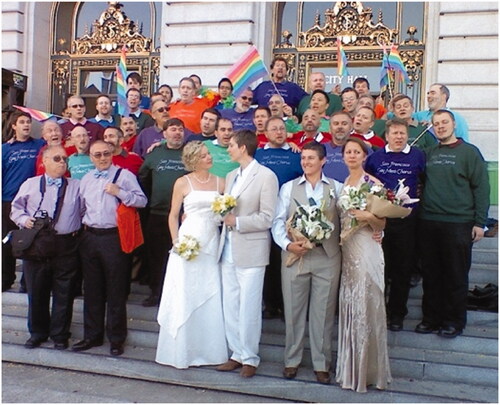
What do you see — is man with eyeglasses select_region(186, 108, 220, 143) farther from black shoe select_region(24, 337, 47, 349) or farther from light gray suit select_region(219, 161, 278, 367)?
black shoe select_region(24, 337, 47, 349)

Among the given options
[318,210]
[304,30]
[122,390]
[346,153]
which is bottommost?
[122,390]

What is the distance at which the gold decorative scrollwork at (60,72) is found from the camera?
46.6 feet

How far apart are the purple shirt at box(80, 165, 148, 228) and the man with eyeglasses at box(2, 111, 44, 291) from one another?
156 centimetres

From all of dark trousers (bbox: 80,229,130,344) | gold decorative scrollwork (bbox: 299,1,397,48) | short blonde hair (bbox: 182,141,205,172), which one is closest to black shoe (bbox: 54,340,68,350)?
dark trousers (bbox: 80,229,130,344)

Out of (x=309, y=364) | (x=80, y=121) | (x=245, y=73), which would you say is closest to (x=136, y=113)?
(x=80, y=121)

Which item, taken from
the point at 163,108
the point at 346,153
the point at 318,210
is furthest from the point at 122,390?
the point at 163,108

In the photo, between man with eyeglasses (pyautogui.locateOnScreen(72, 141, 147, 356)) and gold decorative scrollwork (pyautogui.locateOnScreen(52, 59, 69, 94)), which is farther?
gold decorative scrollwork (pyautogui.locateOnScreen(52, 59, 69, 94))

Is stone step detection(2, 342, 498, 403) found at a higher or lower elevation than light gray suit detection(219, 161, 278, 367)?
lower

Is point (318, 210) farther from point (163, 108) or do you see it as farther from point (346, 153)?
point (163, 108)

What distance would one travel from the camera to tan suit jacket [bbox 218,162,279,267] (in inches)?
183

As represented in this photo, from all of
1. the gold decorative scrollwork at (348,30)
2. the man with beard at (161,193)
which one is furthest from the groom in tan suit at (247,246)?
the gold decorative scrollwork at (348,30)

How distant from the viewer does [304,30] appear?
12.5 metres

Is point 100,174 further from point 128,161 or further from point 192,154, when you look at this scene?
point 192,154

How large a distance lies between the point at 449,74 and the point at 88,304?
817cm
